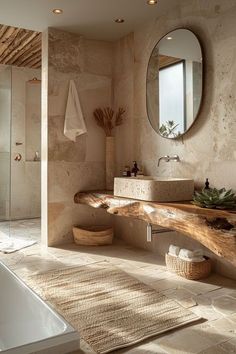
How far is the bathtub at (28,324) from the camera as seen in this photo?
1.30 metres

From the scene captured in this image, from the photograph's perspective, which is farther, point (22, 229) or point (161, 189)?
point (22, 229)

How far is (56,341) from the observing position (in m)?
1.32

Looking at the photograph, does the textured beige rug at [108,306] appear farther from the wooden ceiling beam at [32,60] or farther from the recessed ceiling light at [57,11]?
the wooden ceiling beam at [32,60]

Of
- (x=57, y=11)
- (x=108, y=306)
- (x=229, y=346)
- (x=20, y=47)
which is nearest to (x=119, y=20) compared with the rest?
(x=57, y=11)

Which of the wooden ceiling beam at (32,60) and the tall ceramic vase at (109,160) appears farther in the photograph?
the wooden ceiling beam at (32,60)

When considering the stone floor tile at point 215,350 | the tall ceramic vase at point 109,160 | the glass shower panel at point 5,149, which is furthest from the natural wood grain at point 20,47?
the stone floor tile at point 215,350

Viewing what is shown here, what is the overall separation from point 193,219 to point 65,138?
6.85ft

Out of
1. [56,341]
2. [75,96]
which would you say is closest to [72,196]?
[75,96]

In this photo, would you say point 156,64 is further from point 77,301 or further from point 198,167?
point 77,301

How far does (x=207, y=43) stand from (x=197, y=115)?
63 centimetres

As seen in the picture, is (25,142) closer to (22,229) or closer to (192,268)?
(22,229)

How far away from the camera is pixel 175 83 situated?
3236mm

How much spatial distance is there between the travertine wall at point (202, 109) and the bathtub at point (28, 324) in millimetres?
1737

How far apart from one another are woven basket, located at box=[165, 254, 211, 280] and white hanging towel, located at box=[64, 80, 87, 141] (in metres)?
1.82
